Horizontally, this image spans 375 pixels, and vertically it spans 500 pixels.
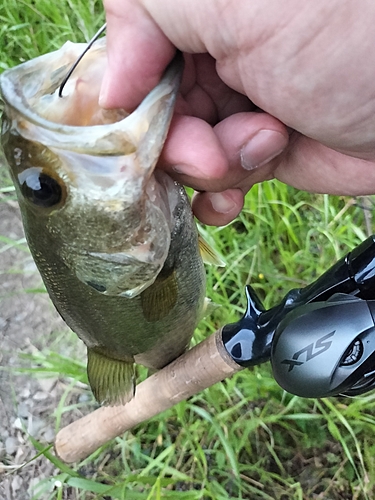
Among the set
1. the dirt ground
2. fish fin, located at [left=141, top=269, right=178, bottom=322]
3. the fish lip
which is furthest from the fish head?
the dirt ground

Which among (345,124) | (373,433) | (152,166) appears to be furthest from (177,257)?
(373,433)

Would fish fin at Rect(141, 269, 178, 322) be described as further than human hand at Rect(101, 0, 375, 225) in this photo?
Yes

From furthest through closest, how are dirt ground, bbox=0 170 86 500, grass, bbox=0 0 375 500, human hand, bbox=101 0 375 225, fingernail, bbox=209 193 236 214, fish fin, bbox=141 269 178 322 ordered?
dirt ground, bbox=0 170 86 500, grass, bbox=0 0 375 500, fingernail, bbox=209 193 236 214, fish fin, bbox=141 269 178 322, human hand, bbox=101 0 375 225

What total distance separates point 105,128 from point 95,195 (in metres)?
0.14

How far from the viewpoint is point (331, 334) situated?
1.10m

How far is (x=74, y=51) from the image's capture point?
104cm

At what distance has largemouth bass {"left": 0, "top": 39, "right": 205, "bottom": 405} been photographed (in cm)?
94

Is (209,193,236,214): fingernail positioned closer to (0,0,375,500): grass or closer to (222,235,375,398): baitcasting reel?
(222,235,375,398): baitcasting reel

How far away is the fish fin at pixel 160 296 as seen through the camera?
131 cm

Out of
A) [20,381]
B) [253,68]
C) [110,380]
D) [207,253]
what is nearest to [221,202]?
[207,253]

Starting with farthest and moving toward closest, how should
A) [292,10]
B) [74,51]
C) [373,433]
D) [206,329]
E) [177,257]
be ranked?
[206,329]
[373,433]
[177,257]
[74,51]
[292,10]

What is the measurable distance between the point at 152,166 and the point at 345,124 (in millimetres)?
416

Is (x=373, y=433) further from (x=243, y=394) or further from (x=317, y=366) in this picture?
(x=317, y=366)

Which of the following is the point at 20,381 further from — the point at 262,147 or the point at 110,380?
the point at 262,147
